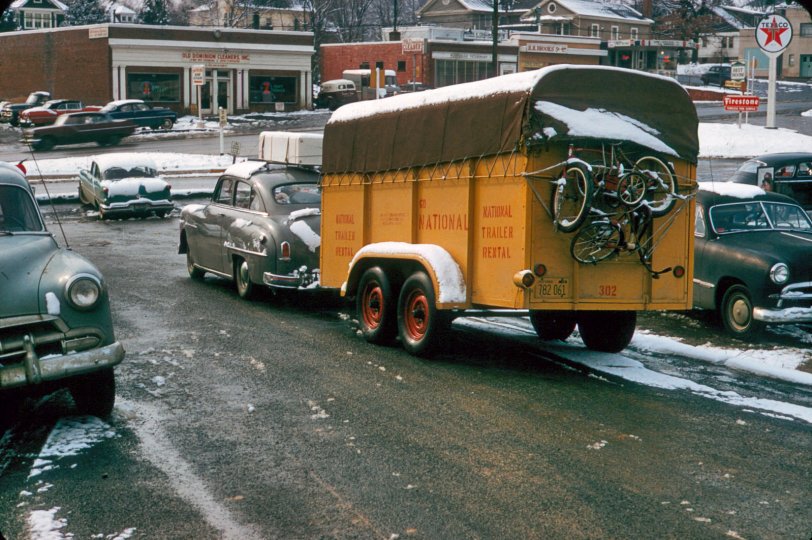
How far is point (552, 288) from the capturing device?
346 inches

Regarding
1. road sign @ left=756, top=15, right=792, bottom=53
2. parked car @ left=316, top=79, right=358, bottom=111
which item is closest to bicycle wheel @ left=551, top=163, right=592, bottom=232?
road sign @ left=756, top=15, right=792, bottom=53

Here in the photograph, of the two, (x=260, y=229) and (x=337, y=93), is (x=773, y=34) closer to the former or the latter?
(x=260, y=229)

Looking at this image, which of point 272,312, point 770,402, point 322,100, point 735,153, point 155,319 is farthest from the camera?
point 322,100

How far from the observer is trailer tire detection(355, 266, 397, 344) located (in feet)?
34.1

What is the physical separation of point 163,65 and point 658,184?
185 feet

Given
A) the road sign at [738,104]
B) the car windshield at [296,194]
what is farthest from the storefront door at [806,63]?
the car windshield at [296,194]

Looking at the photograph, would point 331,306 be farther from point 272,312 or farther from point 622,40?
point 622,40

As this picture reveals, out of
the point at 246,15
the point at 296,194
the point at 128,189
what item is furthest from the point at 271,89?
the point at 296,194

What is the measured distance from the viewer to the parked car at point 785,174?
1792 cm

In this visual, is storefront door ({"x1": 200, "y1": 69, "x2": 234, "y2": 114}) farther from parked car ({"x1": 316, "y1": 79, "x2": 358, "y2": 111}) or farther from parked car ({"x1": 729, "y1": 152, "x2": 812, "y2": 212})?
parked car ({"x1": 729, "y1": 152, "x2": 812, "y2": 212})

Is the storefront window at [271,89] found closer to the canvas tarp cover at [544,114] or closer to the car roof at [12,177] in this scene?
the canvas tarp cover at [544,114]

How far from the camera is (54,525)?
17.3 ft

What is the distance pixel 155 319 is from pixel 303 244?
7.18 feet

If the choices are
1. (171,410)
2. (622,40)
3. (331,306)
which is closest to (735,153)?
(331,306)
